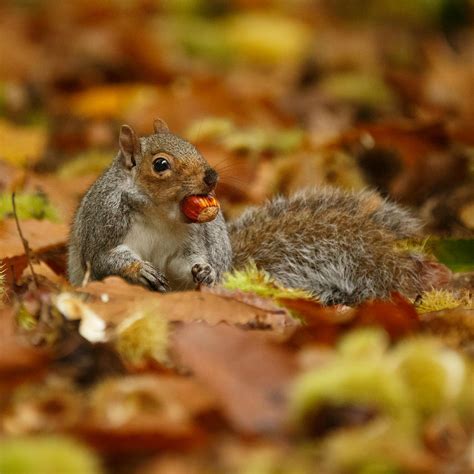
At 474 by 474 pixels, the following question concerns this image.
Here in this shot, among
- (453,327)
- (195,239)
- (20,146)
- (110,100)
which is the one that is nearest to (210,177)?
(195,239)

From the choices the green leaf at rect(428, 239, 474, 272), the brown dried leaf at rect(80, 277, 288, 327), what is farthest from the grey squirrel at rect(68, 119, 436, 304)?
the brown dried leaf at rect(80, 277, 288, 327)

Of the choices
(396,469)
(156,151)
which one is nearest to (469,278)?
(156,151)

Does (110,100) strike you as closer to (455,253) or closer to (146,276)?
(455,253)

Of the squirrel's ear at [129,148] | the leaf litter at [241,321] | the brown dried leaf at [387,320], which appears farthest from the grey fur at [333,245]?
the brown dried leaf at [387,320]

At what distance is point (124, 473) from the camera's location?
197 cm

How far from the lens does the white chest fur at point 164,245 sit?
3.46 metres

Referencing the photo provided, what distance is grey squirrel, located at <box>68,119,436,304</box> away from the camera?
11.2ft

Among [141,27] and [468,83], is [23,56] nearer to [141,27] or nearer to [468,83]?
[141,27]

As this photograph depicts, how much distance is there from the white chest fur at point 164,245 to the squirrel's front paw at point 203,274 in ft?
0.24

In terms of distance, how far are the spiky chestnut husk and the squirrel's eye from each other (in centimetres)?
12

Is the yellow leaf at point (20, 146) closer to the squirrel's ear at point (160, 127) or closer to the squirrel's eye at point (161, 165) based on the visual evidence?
the squirrel's ear at point (160, 127)

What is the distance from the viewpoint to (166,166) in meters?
3.42

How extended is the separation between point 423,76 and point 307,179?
3.95 meters

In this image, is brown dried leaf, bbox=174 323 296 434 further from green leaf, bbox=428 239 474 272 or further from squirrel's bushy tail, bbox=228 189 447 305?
green leaf, bbox=428 239 474 272
